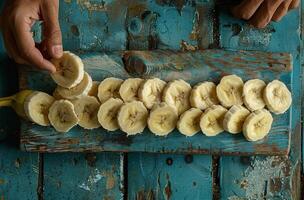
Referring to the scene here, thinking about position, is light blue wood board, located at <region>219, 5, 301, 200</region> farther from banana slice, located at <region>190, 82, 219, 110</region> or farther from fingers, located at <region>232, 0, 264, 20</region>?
banana slice, located at <region>190, 82, 219, 110</region>

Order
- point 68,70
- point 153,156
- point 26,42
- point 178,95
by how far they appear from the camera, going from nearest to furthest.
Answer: point 26,42
point 68,70
point 178,95
point 153,156

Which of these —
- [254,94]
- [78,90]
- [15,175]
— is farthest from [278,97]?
[15,175]

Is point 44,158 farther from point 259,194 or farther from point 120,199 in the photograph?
point 259,194

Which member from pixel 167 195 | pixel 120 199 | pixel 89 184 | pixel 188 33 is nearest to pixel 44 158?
pixel 89 184

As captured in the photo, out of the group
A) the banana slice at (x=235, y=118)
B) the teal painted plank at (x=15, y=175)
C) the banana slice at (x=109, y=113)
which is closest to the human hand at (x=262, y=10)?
the banana slice at (x=235, y=118)

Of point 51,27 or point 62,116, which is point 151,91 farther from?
point 51,27

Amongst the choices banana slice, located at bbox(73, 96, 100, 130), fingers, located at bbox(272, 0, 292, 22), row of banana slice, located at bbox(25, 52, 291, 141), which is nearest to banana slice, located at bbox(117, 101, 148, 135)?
row of banana slice, located at bbox(25, 52, 291, 141)
